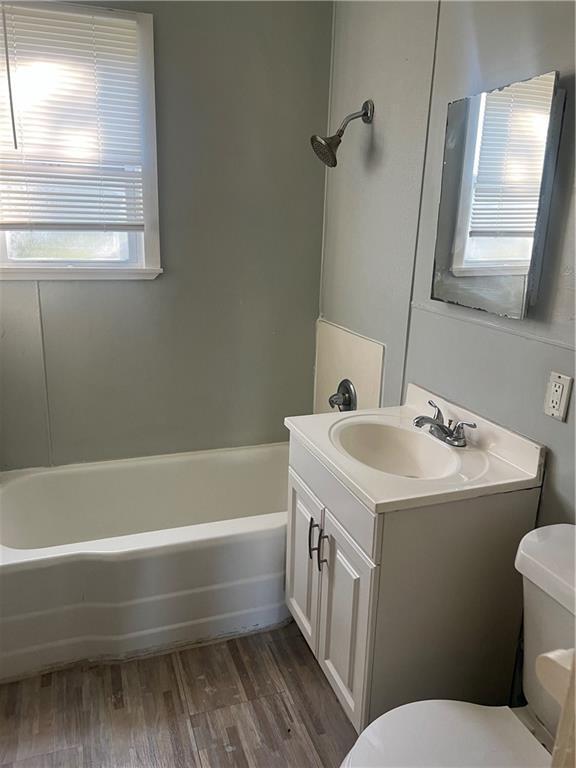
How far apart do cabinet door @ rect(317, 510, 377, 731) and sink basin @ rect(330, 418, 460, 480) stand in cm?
27

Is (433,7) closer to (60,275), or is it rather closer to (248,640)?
(60,275)

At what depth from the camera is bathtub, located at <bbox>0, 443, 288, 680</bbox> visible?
1.85 m

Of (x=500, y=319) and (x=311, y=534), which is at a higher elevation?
(x=500, y=319)

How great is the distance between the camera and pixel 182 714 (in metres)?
1.75

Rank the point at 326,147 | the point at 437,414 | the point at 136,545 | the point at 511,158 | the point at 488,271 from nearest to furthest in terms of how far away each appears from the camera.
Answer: the point at 511,158 → the point at 488,271 → the point at 437,414 → the point at 136,545 → the point at 326,147

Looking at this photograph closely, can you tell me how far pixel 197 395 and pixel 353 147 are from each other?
1.31m

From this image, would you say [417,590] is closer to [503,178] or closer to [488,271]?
[488,271]

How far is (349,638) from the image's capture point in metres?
1.55

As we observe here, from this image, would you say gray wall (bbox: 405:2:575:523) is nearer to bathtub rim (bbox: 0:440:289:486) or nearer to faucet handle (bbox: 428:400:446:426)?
faucet handle (bbox: 428:400:446:426)

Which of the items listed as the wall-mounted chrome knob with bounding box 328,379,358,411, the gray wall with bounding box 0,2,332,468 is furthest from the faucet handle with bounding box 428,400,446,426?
the gray wall with bounding box 0,2,332,468

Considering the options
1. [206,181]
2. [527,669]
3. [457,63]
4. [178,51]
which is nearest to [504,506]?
[527,669]

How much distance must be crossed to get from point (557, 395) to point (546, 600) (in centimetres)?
49

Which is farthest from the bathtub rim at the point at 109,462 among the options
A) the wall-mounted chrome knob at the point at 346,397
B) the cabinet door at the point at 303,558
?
the cabinet door at the point at 303,558

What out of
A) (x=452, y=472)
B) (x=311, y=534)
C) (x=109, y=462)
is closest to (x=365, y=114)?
(x=452, y=472)
